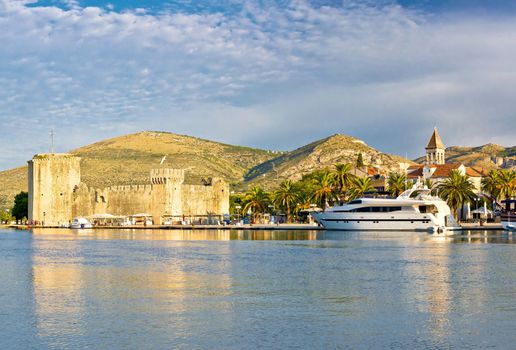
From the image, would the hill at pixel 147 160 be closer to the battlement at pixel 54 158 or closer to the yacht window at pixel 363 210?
the battlement at pixel 54 158

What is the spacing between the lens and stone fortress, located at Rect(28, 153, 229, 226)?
7062 centimetres

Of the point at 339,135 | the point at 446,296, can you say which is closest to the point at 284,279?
the point at 446,296

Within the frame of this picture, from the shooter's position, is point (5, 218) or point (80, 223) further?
point (5, 218)

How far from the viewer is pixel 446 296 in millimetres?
19047

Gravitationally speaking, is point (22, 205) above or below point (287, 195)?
below

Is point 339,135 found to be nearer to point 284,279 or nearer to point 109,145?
point 109,145

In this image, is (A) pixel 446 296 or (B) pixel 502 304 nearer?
(B) pixel 502 304

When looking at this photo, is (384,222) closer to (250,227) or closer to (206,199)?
(250,227)

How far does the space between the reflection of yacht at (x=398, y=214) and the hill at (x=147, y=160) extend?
59.8 metres

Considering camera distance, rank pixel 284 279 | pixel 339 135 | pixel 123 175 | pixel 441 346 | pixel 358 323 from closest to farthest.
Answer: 1. pixel 441 346
2. pixel 358 323
3. pixel 284 279
4. pixel 123 175
5. pixel 339 135

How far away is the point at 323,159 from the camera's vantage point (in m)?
131

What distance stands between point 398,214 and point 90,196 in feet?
104

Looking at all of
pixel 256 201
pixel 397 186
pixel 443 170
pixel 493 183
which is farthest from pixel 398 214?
pixel 443 170

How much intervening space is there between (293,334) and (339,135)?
422 ft
